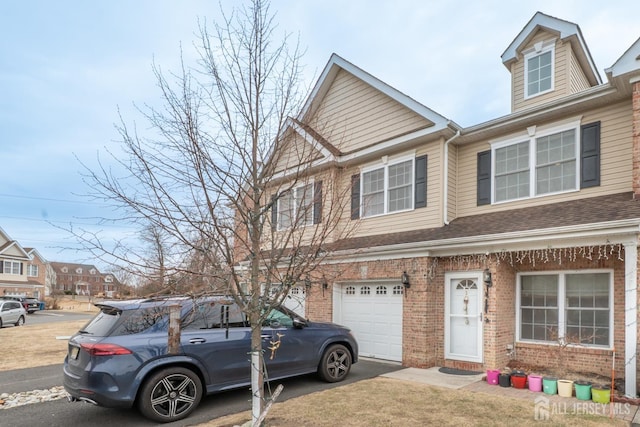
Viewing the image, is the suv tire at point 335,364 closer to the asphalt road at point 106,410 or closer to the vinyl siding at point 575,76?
the asphalt road at point 106,410

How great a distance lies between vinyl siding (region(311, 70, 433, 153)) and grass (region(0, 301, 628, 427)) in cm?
648

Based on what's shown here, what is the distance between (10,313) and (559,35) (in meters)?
27.1

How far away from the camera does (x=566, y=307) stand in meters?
8.48

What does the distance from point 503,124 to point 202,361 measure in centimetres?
826

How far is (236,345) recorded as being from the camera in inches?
262

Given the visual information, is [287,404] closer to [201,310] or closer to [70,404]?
[201,310]

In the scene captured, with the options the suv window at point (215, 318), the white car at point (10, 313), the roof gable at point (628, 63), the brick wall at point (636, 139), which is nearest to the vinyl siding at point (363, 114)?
the roof gable at point (628, 63)

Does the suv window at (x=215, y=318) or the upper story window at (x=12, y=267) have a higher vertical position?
the suv window at (x=215, y=318)

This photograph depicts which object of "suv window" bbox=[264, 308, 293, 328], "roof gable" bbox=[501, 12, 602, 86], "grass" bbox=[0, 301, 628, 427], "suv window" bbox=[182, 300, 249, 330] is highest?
"roof gable" bbox=[501, 12, 602, 86]

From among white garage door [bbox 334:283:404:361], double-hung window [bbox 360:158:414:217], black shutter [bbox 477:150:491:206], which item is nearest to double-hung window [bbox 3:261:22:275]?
white garage door [bbox 334:283:404:361]

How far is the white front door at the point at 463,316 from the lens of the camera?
9.01m

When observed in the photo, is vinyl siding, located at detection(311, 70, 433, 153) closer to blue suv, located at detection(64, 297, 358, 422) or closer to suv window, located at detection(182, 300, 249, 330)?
suv window, located at detection(182, 300, 249, 330)

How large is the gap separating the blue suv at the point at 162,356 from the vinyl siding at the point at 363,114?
621 cm

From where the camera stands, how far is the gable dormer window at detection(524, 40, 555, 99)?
35.6 ft
